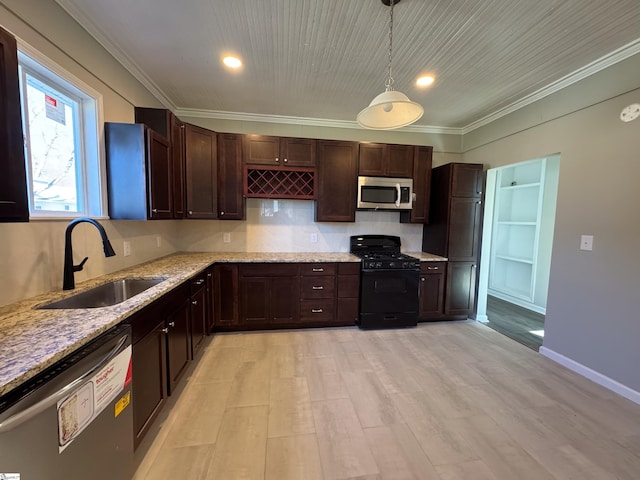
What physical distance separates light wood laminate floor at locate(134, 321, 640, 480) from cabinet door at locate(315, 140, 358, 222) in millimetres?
1697

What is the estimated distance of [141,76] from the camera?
2.61 meters

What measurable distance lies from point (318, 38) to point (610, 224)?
2870 mm

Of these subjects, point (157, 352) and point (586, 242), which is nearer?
point (157, 352)

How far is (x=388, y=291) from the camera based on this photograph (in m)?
3.39

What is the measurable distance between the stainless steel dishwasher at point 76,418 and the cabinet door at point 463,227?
3.56 metres

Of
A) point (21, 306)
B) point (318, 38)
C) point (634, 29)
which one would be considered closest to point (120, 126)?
point (21, 306)

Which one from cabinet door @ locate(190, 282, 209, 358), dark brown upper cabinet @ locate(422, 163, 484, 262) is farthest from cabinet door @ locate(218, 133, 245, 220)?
dark brown upper cabinet @ locate(422, 163, 484, 262)

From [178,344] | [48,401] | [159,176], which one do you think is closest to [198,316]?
[178,344]

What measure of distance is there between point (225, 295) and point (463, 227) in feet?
10.4

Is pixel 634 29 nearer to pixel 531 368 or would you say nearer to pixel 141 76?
pixel 531 368

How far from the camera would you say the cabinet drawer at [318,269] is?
10.8ft

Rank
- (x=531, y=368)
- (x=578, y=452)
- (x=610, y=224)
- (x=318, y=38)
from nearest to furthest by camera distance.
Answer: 1. (x=578, y=452)
2. (x=318, y=38)
3. (x=610, y=224)
4. (x=531, y=368)

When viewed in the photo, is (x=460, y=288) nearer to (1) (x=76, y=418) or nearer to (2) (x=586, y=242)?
(2) (x=586, y=242)

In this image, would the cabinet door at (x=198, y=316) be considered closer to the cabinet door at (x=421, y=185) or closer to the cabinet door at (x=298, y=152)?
the cabinet door at (x=298, y=152)
